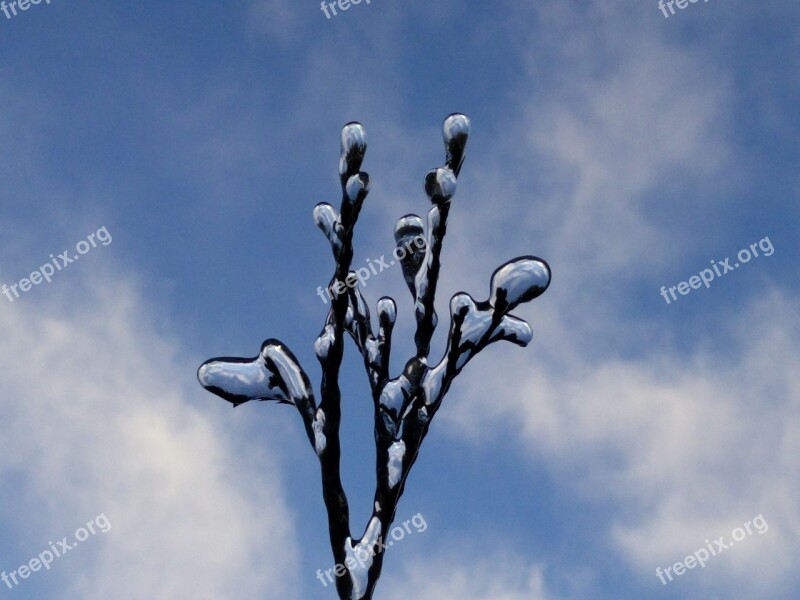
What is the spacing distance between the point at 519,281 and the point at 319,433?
4.22 ft

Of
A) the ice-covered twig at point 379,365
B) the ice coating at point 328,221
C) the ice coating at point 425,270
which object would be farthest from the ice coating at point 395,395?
the ice coating at point 328,221

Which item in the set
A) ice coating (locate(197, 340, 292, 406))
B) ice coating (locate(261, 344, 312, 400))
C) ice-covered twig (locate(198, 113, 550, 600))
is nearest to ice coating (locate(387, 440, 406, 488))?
ice-covered twig (locate(198, 113, 550, 600))

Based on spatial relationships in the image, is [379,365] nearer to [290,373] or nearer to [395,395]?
[395,395]

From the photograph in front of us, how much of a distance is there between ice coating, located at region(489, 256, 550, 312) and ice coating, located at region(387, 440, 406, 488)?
0.90 meters

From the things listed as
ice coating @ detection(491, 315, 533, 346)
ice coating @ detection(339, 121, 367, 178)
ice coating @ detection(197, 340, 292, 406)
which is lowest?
ice coating @ detection(491, 315, 533, 346)

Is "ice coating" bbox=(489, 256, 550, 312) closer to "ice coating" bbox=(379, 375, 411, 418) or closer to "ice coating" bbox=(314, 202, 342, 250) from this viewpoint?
"ice coating" bbox=(379, 375, 411, 418)

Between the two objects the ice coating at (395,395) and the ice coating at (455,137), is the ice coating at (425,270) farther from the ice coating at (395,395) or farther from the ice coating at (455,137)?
the ice coating at (395,395)

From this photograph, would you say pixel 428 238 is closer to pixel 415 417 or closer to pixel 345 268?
pixel 345 268

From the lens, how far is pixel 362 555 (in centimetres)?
487

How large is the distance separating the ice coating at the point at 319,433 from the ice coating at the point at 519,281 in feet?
3.52

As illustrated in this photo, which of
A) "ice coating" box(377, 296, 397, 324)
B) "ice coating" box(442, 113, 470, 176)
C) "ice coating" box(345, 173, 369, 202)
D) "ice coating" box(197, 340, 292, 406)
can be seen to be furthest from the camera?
"ice coating" box(377, 296, 397, 324)

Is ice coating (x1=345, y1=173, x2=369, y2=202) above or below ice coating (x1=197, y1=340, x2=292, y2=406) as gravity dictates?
above

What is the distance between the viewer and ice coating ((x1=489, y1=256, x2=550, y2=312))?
5168 mm

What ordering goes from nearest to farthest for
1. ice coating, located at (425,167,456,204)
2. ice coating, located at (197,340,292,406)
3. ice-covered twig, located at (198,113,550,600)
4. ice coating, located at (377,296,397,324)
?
ice-covered twig, located at (198,113,550,600)
ice coating, located at (425,167,456,204)
ice coating, located at (197,340,292,406)
ice coating, located at (377,296,397,324)
